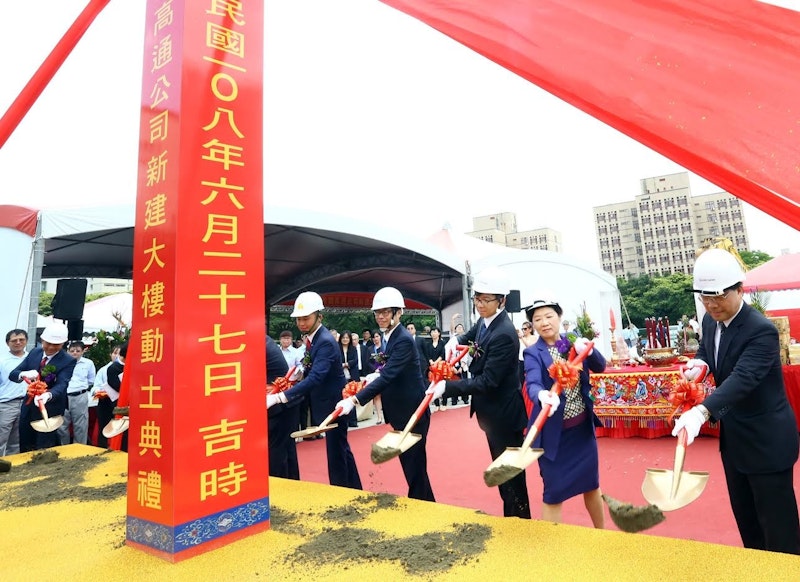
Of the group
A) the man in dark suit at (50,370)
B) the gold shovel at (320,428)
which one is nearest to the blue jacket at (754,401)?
the gold shovel at (320,428)

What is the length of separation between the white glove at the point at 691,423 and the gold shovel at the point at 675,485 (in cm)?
2

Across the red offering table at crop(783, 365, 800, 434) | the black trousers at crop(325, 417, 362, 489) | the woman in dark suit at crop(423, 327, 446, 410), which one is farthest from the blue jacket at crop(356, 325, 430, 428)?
the woman in dark suit at crop(423, 327, 446, 410)

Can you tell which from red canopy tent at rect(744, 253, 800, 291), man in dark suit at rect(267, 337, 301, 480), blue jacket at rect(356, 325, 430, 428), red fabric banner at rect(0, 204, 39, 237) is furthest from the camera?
red canopy tent at rect(744, 253, 800, 291)

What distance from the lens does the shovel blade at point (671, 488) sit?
1.45 m

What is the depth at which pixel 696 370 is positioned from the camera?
6.75 ft

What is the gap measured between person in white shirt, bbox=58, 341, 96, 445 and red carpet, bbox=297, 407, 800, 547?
2.39 meters

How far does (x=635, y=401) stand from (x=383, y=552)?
4.70 meters

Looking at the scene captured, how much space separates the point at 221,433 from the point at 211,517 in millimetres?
289

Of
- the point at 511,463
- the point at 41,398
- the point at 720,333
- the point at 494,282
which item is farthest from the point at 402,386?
the point at 41,398

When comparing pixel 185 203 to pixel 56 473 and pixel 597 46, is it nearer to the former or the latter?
pixel 597 46

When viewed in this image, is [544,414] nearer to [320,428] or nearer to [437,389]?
[437,389]

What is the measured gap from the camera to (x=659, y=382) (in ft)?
17.4

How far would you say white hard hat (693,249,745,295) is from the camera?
71.6 inches

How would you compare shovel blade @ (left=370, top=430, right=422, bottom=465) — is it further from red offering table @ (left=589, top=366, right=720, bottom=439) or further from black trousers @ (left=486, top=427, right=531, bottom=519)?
red offering table @ (left=589, top=366, right=720, bottom=439)
